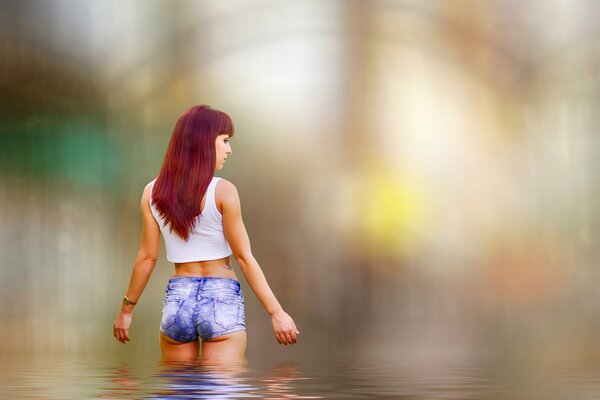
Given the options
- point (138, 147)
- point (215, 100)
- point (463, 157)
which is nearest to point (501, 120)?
point (463, 157)

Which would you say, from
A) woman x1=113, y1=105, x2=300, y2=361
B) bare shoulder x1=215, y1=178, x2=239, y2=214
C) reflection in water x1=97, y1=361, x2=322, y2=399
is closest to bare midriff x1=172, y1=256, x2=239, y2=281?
woman x1=113, y1=105, x2=300, y2=361

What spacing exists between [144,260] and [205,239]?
0.94 feet

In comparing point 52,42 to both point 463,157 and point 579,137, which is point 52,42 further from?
point 579,137

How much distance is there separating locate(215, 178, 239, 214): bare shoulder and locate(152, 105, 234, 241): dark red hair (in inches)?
1.7

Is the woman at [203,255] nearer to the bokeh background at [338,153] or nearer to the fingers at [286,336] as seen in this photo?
the fingers at [286,336]

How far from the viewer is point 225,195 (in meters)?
4.03

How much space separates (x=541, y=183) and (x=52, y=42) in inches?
128

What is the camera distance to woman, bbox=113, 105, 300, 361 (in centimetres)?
400

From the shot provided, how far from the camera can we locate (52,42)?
26.0 feet

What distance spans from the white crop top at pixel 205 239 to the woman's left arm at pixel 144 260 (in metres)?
0.12

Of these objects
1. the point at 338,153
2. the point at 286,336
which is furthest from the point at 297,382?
the point at 338,153

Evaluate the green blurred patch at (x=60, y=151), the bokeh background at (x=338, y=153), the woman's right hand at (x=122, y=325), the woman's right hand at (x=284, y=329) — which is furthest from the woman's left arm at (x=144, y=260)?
the green blurred patch at (x=60, y=151)

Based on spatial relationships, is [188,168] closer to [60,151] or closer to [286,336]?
[286,336]

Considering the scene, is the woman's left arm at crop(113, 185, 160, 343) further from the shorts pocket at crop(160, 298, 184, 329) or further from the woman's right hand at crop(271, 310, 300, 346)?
the woman's right hand at crop(271, 310, 300, 346)
